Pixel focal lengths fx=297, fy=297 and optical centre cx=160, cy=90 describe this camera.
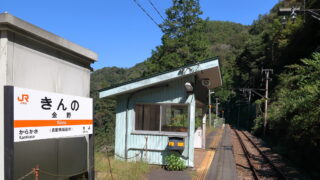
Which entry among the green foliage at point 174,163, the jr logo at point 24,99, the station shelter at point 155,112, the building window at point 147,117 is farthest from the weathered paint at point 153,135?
the jr logo at point 24,99

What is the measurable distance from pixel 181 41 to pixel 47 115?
3501 centimetres

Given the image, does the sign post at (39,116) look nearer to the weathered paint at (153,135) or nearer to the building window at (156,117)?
the weathered paint at (153,135)

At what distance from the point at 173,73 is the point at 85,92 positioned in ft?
14.2

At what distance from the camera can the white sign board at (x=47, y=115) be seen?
12.1 feet

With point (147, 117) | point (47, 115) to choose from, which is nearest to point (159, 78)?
point (147, 117)

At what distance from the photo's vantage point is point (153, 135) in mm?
10227

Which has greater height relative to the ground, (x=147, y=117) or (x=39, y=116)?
(x=39, y=116)

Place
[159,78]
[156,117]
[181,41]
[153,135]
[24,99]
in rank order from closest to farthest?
[24,99], [159,78], [153,135], [156,117], [181,41]

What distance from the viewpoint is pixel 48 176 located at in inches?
197

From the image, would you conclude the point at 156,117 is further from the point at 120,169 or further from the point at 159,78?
the point at 120,169

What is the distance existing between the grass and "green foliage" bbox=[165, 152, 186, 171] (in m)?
0.68

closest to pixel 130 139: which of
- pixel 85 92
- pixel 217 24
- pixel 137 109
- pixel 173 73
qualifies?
pixel 137 109

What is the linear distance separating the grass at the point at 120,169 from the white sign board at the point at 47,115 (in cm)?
293

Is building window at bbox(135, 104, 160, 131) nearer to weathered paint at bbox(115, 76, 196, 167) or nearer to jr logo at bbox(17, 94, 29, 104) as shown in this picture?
weathered paint at bbox(115, 76, 196, 167)
